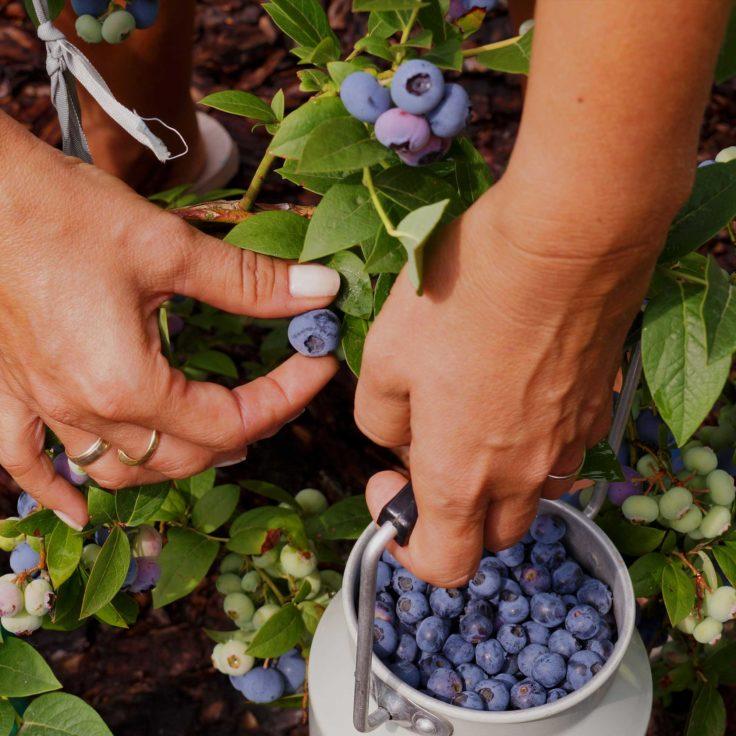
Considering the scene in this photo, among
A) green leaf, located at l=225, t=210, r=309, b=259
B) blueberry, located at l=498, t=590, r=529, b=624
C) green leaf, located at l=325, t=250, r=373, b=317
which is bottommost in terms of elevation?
blueberry, located at l=498, t=590, r=529, b=624

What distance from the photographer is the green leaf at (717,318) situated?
2.79ft

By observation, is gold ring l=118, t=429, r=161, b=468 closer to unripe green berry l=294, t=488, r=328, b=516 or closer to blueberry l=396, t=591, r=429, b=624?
blueberry l=396, t=591, r=429, b=624

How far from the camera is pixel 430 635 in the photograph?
1084 millimetres

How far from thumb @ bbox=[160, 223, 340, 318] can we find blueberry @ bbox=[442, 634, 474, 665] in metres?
0.44

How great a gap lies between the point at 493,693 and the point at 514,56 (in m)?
0.69

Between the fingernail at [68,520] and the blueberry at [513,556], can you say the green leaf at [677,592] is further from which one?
the fingernail at [68,520]

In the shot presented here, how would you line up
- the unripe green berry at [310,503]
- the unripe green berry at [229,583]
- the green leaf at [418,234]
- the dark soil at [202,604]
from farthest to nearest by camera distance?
the dark soil at [202,604] → the unripe green berry at [310,503] → the unripe green berry at [229,583] → the green leaf at [418,234]

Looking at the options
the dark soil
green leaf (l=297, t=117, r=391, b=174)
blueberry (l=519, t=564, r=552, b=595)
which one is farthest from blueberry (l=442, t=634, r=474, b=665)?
the dark soil

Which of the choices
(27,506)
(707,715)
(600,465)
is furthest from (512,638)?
(27,506)

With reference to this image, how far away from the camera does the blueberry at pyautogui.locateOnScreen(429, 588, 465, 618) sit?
3.63ft

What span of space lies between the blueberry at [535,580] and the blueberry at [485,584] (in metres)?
0.05

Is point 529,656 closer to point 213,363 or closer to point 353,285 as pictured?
point 353,285

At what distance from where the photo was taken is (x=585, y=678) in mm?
1026

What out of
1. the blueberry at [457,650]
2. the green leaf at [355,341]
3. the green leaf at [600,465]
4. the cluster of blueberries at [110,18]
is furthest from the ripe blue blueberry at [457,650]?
the cluster of blueberries at [110,18]
